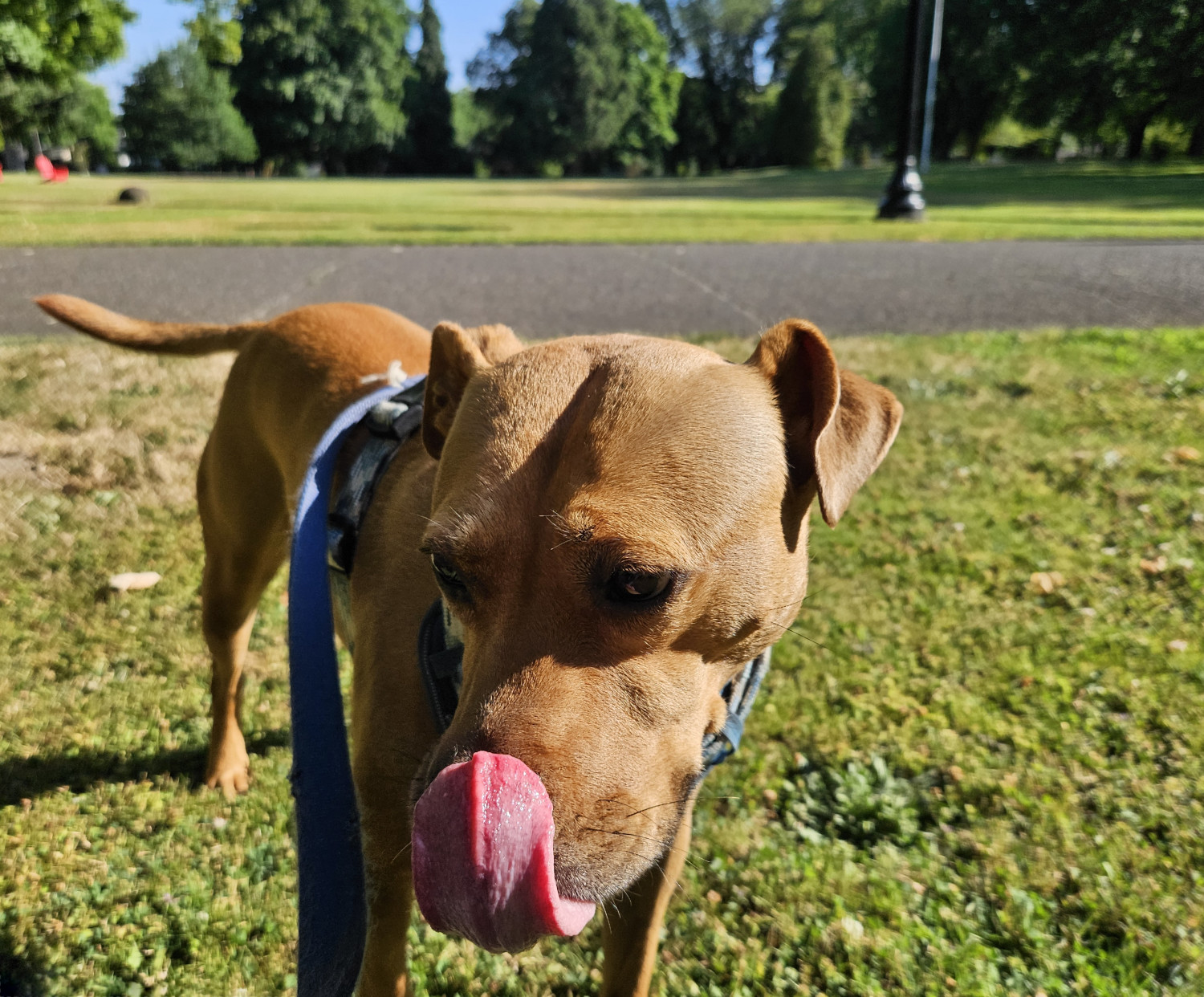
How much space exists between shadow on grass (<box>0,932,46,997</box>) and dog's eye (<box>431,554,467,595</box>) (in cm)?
165

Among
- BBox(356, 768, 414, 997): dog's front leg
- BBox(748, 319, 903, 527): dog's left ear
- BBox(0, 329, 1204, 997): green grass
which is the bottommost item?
BBox(0, 329, 1204, 997): green grass

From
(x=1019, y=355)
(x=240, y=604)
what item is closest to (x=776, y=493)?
(x=240, y=604)

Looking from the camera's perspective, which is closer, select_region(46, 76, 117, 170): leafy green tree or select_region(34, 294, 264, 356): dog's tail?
select_region(34, 294, 264, 356): dog's tail

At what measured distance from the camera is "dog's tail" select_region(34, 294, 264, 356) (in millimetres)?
3463

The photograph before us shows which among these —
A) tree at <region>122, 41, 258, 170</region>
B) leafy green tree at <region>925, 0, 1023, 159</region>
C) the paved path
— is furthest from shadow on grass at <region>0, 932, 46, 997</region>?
tree at <region>122, 41, 258, 170</region>

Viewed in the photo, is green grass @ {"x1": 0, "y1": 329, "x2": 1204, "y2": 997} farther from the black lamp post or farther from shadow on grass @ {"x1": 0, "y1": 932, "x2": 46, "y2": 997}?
the black lamp post

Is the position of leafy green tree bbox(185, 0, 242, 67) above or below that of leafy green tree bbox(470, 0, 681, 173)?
below

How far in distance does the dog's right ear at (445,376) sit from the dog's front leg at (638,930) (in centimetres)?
120

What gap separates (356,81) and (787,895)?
70.0 meters

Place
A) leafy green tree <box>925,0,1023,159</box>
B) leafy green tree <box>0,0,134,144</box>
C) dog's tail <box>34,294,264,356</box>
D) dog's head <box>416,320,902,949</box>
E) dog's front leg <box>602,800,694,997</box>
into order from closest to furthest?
dog's head <box>416,320,902,949</box> → dog's front leg <box>602,800,694,997</box> → dog's tail <box>34,294,264,356</box> → leafy green tree <box>0,0,134,144</box> → leafy green tree <box>925,0,1023,159</box>

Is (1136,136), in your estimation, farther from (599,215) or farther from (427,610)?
(427,610)

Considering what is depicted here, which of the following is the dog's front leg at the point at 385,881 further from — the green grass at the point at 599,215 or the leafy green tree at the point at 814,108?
the leafy green tree at the point at 814,108

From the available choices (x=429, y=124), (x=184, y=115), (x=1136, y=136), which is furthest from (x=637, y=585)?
(x=429, y=124)

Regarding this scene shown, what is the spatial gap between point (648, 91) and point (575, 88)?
26.9 feet
